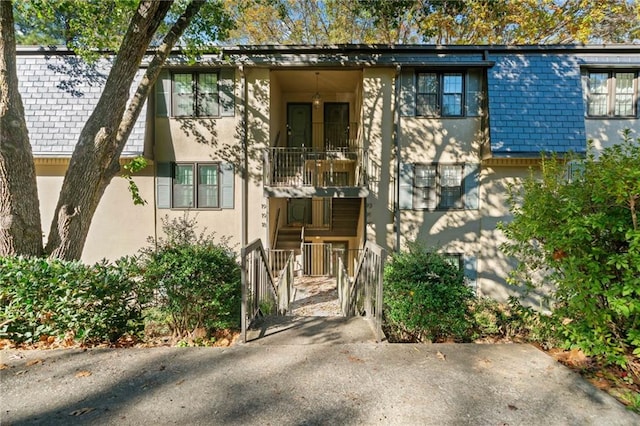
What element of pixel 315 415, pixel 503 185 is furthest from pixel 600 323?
pixel 503 185

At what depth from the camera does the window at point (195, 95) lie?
9.60 metres

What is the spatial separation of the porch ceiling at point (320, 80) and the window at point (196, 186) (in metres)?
4.01

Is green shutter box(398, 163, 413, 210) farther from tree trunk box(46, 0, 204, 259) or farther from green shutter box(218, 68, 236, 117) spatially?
tree trunk box(46, 0, 204, 259)

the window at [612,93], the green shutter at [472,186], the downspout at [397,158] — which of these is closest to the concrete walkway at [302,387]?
the downspout at [397,158]

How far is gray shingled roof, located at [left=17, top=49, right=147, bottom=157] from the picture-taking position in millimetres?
8758

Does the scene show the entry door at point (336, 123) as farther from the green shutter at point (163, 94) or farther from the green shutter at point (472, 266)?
the green shutter at point (472, 266)

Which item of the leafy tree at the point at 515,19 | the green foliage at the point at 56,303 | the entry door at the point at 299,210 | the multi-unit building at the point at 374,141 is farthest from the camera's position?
the entry door at the point at 299,210

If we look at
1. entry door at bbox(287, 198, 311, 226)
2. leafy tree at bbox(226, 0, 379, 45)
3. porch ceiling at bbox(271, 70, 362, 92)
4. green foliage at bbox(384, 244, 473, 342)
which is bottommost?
green foliage at bbox(384, 244, 473, 342)

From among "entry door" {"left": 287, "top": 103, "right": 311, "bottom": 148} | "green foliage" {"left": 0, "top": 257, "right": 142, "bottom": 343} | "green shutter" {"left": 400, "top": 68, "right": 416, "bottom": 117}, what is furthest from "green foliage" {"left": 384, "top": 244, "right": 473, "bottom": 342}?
"entry door" {"left": 287, "top": 103, "right": 311, "bottom": 148}

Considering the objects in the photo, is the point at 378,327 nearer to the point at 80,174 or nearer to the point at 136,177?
the point at 80,174

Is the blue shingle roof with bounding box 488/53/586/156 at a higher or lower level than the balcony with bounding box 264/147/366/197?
higher

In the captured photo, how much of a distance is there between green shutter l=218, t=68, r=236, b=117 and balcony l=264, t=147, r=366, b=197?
191 centimetres

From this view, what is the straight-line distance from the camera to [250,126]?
32.1ft

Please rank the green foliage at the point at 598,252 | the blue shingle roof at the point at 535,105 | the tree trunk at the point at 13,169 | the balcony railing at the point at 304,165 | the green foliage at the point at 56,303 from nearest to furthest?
the green foliage at the point at 598,252
the green foliage at the point at 56,303
the tree trunk at the point at 13,169
the blue shingle roof at the point at 535,105
the balcony railing at the point at 304,165
